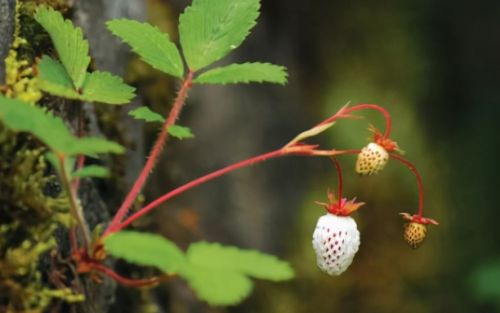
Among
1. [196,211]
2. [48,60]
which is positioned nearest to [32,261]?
[48,60]

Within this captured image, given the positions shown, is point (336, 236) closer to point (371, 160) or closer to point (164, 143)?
point (371, 160)

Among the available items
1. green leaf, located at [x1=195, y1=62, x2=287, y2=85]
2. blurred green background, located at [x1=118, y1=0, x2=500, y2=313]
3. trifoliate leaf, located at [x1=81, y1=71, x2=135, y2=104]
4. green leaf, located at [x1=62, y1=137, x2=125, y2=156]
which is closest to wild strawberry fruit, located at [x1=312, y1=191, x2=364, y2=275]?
green leaf, located at [x1=195, y1=62, x2=287, y2=85]

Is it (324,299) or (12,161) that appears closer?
(12,161)

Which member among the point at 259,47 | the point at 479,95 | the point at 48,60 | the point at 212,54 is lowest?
the point at 48,60

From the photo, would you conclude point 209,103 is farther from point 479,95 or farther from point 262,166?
point 479,95

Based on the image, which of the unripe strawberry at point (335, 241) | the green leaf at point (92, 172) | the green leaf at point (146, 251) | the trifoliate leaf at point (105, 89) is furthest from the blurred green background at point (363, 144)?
the green leaf at point (146, 251)

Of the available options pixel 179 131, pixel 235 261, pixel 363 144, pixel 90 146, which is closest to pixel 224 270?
A: pixel 235 261
